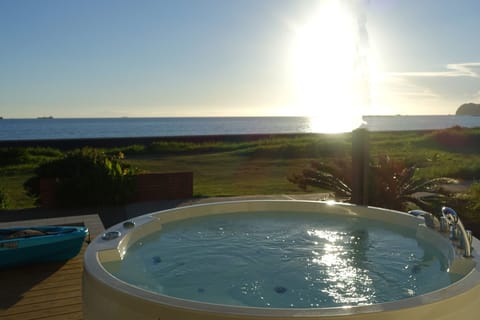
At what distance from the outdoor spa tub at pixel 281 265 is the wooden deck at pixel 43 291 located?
416 mm

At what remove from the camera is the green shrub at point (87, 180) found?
23.6 ft

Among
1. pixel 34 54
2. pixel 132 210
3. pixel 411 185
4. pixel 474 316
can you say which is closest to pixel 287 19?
pixel 411 185

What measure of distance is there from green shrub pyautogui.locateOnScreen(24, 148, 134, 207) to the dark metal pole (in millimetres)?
4074

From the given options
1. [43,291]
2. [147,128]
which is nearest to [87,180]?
[43,291]

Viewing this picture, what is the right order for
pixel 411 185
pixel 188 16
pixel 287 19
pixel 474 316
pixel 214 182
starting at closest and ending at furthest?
pixel 474 316, pixel 411 185, pixel 287 19, pixel 188 16, pixel 214 182

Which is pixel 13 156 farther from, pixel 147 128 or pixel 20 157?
pixel 147 128

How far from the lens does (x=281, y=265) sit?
3.79 meters

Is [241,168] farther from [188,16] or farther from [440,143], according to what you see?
[440,143]

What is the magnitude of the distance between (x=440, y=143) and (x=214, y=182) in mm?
15298

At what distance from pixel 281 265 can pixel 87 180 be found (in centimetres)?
469

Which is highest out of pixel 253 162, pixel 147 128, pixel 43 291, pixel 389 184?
pixel 147 128

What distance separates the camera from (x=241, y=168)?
13.2 meters

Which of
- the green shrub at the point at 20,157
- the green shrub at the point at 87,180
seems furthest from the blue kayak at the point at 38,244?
the green shrub at the point at 20,157

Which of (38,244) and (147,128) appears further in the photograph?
(147,128)
